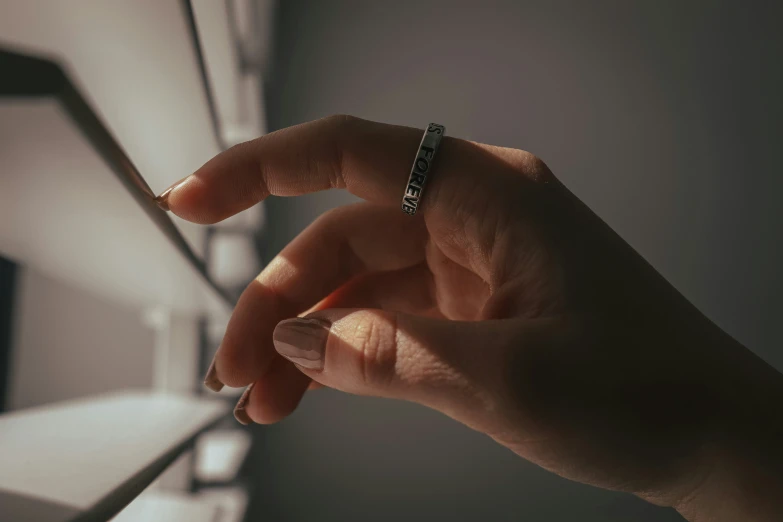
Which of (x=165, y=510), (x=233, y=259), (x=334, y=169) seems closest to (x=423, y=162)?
(x=334, y=169)

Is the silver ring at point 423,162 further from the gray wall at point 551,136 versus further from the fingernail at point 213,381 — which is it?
the gray wall at point 551,136

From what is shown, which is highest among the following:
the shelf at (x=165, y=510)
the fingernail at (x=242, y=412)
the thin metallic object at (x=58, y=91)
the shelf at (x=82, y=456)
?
the thin metallic object at (x=58, y=91)

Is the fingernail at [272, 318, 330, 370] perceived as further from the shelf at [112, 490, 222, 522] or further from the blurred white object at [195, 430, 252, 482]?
the blurred white object at [195, 430, 252, 482]

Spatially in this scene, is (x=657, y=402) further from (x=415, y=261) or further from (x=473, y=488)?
(x=473, y=488)

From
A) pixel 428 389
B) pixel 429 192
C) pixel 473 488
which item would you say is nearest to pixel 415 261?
pixel 429 192

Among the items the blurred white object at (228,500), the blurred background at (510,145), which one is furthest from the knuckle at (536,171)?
the blurred white object at (228,500)

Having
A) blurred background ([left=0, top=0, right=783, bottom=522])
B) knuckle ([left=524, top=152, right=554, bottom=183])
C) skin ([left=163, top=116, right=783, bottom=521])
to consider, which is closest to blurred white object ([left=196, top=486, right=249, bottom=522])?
blurred background ([left=0, top=0, right=783, bottom=522])

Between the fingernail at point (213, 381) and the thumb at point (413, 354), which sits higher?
the thumb at point (413, 354)
